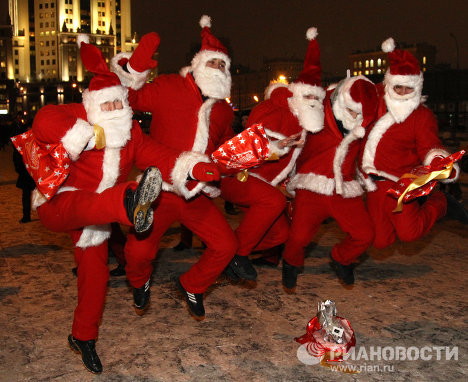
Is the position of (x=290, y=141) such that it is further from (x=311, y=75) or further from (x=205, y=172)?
(x=205, y=172)

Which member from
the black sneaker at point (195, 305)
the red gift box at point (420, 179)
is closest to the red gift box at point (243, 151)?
the black sneaker at point (195, 305)

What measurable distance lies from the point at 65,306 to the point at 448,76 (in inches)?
585

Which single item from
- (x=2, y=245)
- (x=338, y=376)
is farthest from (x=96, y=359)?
(x=2, y=245)

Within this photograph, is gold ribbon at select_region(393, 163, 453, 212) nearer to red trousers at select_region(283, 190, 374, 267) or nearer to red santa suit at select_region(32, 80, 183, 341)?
red trousers at select_region(283, 190, 374, 267)

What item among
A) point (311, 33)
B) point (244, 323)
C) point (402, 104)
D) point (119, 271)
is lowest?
point (119, 271)

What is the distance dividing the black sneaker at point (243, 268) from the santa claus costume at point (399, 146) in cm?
130

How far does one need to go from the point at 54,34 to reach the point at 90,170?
139351 mm

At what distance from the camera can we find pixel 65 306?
5.40 meters

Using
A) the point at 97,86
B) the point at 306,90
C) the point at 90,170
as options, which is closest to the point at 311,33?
the point at 306,90

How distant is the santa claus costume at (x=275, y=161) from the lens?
5520 mm

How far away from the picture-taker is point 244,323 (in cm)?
496

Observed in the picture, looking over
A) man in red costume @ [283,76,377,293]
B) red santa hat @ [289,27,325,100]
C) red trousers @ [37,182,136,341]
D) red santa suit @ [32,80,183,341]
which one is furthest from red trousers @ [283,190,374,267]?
red trousers @ [37,182,136,341]

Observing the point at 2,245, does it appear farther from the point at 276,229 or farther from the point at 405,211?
the point at 405,211

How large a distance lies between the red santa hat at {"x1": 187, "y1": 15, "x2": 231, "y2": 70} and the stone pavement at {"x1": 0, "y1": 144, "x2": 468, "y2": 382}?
2307mm
